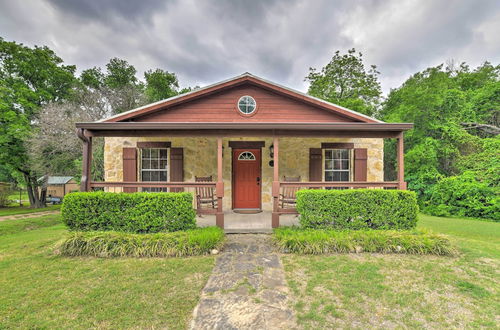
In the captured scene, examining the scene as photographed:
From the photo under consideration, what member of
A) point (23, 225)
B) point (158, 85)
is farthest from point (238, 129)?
point (158, 85)

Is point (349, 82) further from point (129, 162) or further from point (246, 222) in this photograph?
point (129, 162)

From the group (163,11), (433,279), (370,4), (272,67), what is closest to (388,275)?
(433,279)

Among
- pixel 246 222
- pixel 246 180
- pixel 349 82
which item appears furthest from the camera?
pixel 349 82

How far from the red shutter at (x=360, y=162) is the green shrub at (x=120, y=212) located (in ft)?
17.3

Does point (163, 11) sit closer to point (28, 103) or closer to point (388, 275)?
point (28, 103)

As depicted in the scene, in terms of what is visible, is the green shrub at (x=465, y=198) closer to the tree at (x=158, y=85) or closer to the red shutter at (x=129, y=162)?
the red shutter at (x=129, y=162)

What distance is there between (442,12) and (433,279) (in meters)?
13.6

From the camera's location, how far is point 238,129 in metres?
4.79

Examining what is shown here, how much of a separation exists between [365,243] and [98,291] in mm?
4186

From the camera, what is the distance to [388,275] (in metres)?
2.95

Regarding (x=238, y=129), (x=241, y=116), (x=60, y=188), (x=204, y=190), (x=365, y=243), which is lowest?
(x=60, y=188)

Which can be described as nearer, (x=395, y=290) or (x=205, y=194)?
(x=395, y=290)

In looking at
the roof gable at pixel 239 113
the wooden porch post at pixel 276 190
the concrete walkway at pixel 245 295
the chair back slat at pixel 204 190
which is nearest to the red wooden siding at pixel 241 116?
the roof gable at pixel 239 113

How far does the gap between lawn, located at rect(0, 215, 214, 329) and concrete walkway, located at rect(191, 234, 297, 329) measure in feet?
0.56
